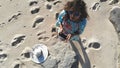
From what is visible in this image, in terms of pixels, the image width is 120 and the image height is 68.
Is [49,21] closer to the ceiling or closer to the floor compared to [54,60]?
closer to the ceiling

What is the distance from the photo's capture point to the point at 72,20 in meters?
4.67

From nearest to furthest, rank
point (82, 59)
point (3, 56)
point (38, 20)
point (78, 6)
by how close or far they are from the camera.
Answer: point (78, 6) < point (82, 59) < point (3, 56) < point (38, 20)

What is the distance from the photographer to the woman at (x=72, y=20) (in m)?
4.43

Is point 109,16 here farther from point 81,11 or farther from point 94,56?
point 81,11

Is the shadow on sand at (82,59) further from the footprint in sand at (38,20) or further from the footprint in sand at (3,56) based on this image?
the footprint in sand at (3,56)

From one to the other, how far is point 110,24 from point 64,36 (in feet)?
3.07

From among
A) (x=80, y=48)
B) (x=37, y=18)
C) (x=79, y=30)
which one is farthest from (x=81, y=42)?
(x=37, y=18)

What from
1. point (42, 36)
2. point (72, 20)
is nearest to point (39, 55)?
point (42, 36)

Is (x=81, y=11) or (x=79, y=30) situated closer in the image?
(x=81, y=11)

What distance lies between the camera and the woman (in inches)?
175

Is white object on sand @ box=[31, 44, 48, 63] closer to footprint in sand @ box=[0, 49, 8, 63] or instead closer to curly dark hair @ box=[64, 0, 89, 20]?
footprint in sand @ box=[0, 49, 8, 63]

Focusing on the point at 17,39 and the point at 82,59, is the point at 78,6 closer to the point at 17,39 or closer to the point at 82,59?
the point at 82,59

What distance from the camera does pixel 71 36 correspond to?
16.8ft

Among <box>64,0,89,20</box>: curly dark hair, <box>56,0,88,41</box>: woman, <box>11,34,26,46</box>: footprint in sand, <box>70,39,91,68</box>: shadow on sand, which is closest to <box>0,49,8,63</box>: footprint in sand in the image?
<box>11,34,26,46</box>: footprint in sand
